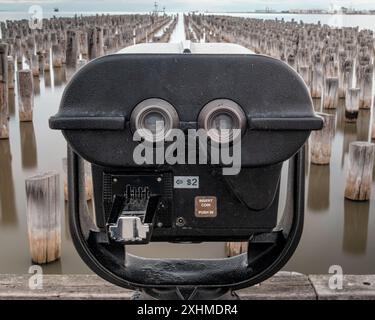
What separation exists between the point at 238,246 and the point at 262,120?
251 centimetres

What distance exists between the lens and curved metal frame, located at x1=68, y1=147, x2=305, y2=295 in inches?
65.9

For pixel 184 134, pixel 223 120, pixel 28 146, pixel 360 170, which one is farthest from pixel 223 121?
pixel 28 146

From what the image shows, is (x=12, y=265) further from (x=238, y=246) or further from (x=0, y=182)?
(x=0, y=182)

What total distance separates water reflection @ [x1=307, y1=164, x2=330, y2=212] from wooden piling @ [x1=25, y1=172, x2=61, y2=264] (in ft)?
9.36

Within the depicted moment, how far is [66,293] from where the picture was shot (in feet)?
8.25

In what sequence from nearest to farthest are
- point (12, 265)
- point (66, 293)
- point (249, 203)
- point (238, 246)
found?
point (249, 203), point (66, 293), point (238, 246), point (12, 265)

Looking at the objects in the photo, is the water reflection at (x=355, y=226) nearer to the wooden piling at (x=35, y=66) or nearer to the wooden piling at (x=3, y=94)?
the wooden piling at (x=3, y=94)

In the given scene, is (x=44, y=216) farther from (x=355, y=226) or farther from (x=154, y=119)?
(x=355, y=226)

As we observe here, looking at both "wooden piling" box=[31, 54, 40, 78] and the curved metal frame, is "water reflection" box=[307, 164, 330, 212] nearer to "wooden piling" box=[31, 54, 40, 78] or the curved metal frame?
the curved metal frame

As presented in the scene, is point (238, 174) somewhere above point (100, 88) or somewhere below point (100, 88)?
below

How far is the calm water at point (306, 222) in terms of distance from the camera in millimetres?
4363

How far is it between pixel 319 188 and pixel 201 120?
16.3 ft

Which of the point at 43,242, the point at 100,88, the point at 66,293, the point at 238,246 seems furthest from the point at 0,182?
the point at 100,88

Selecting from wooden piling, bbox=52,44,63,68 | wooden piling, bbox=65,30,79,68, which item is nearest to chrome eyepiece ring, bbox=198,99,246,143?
wooden piling, bbox=65,30,79,68
